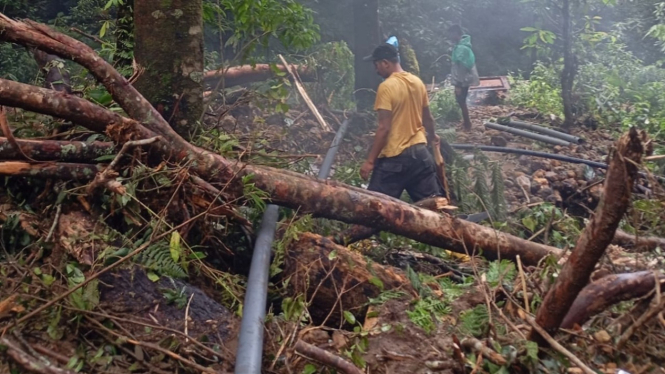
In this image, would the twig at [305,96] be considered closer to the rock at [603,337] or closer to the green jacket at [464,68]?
the green jacket at [464,68]

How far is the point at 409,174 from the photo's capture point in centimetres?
567

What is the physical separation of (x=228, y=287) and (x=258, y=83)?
5.35m

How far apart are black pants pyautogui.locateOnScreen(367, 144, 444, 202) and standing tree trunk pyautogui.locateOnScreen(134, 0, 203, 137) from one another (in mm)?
1990

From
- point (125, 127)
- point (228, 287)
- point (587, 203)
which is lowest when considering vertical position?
point (587, 203)

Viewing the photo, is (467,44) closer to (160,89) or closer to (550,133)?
(550,133)

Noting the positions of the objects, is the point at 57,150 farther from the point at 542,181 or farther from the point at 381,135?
the point at 542,181

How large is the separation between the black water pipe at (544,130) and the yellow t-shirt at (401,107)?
387 cm

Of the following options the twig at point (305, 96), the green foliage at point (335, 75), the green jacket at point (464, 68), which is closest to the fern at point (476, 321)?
the twig at point (305, 96)

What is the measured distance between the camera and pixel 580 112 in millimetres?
9977

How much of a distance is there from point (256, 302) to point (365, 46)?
6587 mm

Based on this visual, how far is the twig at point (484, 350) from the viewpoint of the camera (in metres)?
2.57

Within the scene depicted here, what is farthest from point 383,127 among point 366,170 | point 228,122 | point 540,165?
point 540,165

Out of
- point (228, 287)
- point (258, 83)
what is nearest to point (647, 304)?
point (228, 287)

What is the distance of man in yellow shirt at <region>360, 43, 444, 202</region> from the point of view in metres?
5.55
